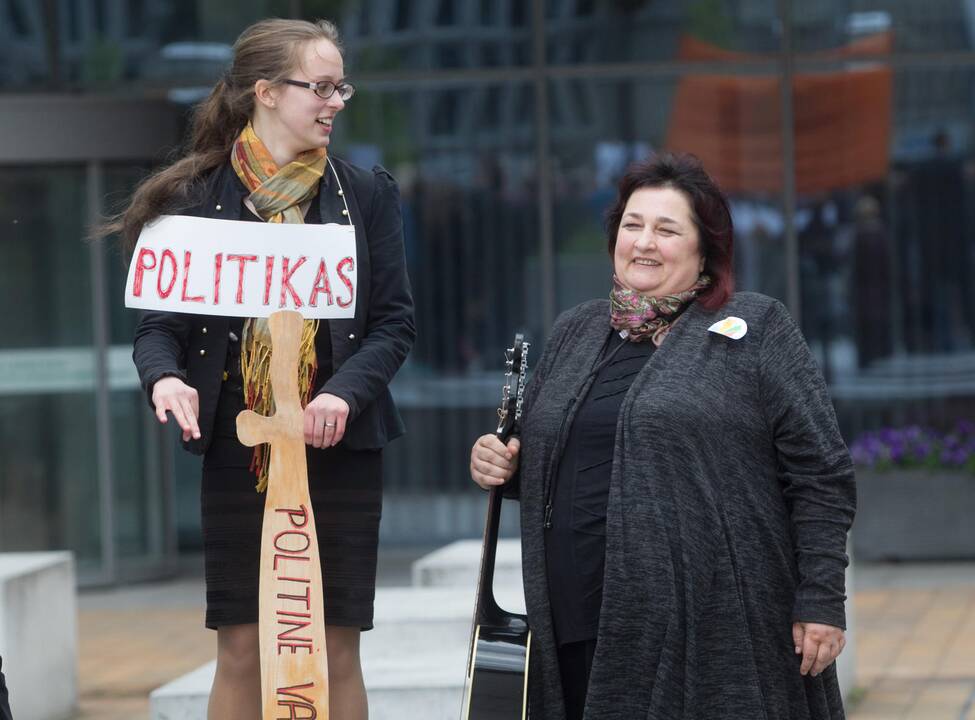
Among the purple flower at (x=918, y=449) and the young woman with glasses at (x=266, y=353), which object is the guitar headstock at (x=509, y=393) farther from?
the purple flower at (x=918, y=449)

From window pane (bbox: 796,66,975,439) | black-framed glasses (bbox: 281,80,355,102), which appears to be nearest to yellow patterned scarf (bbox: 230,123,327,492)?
black-framed glasses (bbox: 281,80,355,102)

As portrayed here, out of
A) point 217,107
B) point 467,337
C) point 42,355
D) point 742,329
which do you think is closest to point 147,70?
A: point 42,355

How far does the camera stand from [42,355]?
9.54 meters

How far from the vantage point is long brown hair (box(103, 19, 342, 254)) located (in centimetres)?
350

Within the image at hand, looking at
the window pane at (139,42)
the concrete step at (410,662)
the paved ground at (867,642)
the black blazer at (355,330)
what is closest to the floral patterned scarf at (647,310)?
the black blazer at (355,330)

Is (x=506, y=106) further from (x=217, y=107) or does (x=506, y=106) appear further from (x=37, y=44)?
(x=217, y=107)

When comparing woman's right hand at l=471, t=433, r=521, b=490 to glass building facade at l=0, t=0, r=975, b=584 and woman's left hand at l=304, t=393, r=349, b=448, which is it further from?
glass building facade at l=0, t=0, r=975, b=584

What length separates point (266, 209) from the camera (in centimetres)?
354

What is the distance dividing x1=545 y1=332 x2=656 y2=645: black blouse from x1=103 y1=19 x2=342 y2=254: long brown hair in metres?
0.94

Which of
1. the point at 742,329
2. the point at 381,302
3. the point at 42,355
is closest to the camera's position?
the point at 742,329

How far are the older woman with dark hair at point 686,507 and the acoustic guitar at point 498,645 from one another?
0.21ft

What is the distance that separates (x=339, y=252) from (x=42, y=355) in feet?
21.0

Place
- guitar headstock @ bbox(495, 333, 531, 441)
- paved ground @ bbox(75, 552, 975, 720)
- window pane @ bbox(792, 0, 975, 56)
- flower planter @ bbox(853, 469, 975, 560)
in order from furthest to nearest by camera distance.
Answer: window pane @ bbox(792, 0, 975, 56) < flower planter @ bbox(853, 469, 975, 560) < paved ground @ bbox(75, 552, 975, 720) < guitar headstock @ bbox(495, 333, 531, 441)

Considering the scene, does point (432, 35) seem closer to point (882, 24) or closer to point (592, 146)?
point (592, 146)
